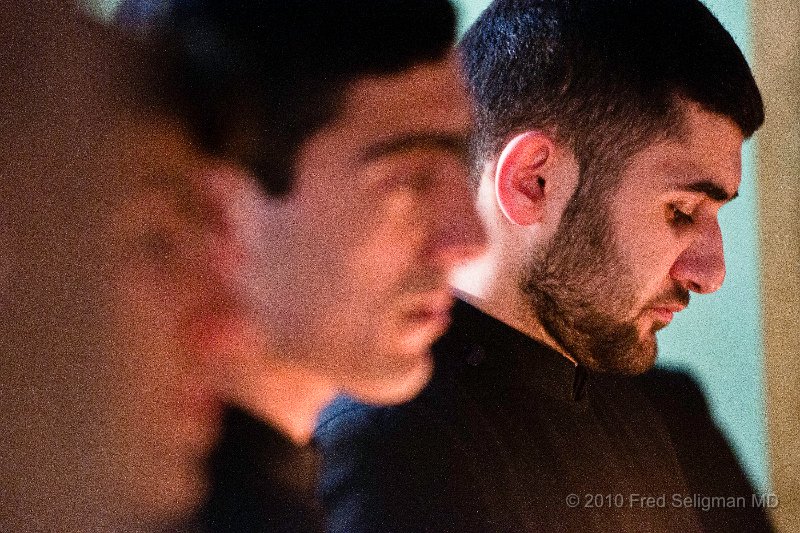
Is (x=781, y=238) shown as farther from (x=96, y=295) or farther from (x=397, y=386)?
(x=96, y=295)

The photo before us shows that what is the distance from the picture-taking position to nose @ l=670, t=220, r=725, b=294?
3.19ft

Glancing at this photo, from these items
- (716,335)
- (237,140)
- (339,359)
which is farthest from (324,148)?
(716,335)

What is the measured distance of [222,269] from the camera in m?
0.89

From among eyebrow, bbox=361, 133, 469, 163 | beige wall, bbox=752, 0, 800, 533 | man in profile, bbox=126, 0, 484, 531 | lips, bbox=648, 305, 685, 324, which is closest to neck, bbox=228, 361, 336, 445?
man in profile, bbox=126, 0, 484, 531

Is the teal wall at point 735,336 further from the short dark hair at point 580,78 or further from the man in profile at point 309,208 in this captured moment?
the man in profile at point 309,208

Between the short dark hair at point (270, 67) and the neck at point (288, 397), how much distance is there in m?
0.20

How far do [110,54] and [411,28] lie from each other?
341mm

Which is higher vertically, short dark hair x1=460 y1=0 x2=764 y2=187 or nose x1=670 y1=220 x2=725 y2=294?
short dark hair x1=460 y1=0 x2=764 y2=187

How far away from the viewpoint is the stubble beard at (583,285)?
940 mm

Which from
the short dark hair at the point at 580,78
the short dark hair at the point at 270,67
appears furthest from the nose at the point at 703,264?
the short dark hair at the point at 270,67

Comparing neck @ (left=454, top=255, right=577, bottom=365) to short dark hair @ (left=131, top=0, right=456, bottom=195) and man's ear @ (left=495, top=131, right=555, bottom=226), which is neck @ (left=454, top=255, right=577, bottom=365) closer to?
man's ear @ (left=495, top=131, right=555, bottom=226)

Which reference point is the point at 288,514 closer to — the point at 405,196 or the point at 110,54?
the point at 405,196

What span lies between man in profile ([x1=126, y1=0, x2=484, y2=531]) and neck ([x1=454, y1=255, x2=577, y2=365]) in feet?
0.09

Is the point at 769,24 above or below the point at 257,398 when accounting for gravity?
above
